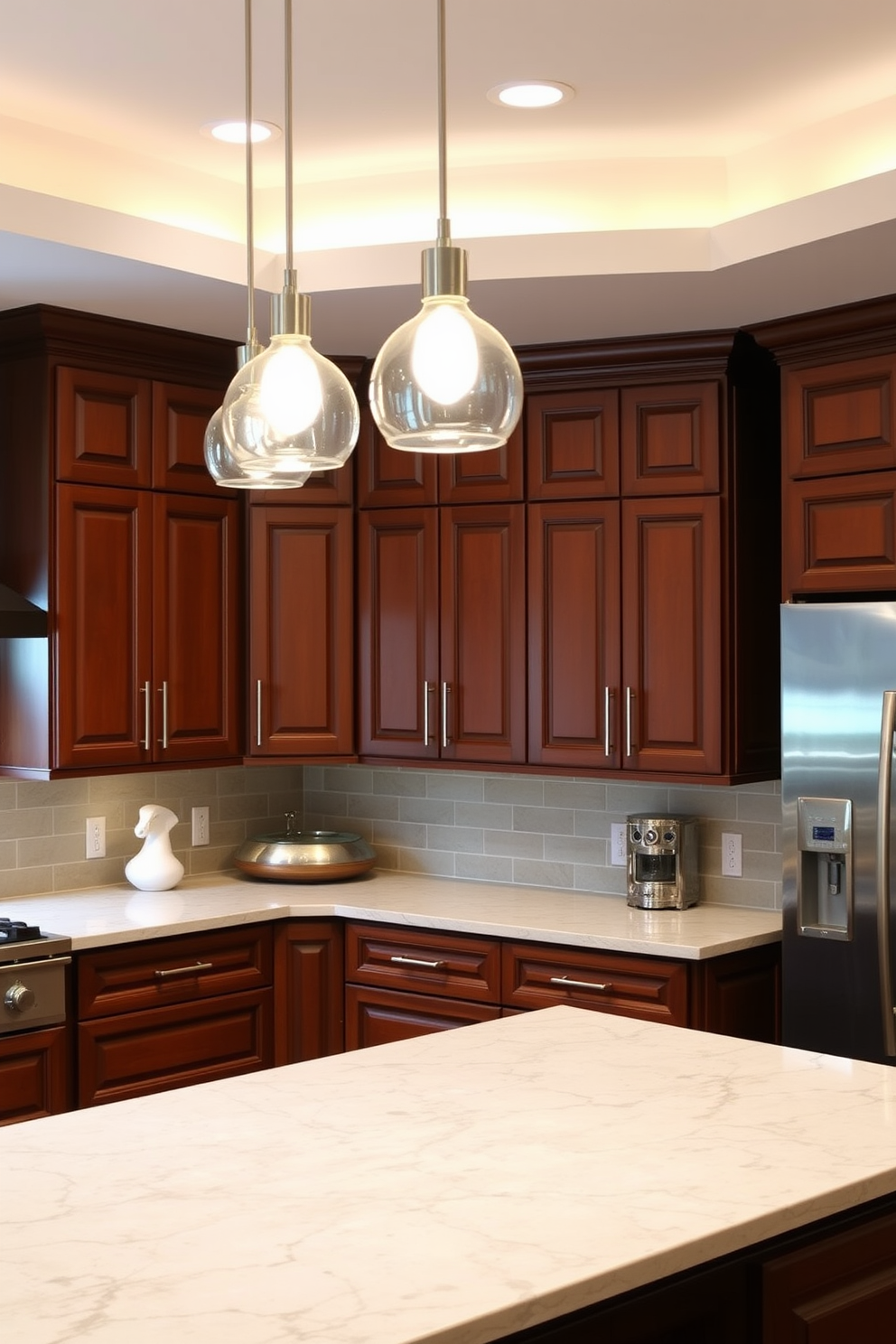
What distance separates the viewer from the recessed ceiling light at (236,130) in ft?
10.7

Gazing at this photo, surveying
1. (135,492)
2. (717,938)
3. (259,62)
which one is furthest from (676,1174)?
(135,492)

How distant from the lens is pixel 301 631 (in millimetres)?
4445

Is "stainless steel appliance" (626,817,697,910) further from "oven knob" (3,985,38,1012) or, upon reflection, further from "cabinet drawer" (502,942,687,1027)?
"oven knob" (3,985,38,1012)

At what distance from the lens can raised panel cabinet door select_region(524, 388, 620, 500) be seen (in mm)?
4086

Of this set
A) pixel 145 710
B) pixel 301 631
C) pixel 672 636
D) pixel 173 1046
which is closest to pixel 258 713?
pixel 301 631

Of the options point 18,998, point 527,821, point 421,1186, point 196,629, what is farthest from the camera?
point 527,821

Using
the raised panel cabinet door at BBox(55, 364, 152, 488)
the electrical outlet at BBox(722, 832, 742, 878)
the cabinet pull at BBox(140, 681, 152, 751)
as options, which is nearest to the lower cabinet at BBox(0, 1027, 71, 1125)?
the cabinet pull at BBox(140, 681, 152, 751)

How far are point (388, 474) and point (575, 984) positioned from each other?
5.39 feet

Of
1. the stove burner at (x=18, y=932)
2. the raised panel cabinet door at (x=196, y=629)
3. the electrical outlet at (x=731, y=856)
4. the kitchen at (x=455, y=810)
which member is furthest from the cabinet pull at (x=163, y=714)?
the electrical outlet at (x=731, y=856)

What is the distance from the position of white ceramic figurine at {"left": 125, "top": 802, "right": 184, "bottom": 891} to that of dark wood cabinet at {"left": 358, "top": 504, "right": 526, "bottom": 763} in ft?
2.14

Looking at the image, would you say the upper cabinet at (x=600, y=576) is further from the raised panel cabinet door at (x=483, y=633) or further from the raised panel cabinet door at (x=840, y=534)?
the raised panel cabinet door at (x=840, y=534)

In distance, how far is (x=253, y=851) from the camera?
4.52m

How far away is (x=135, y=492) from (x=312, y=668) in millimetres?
772

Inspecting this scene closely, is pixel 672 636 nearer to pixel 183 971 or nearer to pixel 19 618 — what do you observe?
pixel 183 971
